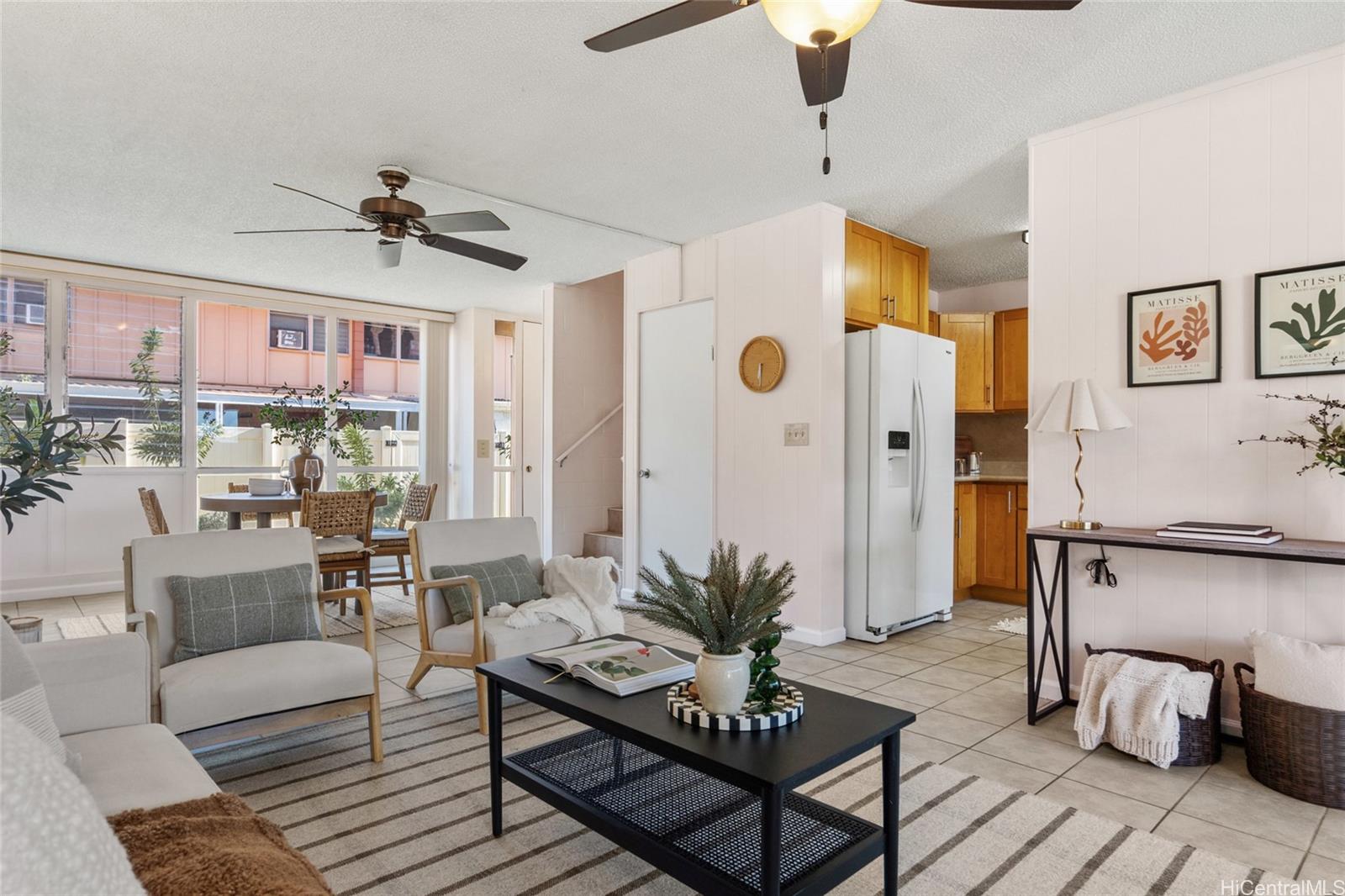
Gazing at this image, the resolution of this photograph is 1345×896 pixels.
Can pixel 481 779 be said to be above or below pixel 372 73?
below

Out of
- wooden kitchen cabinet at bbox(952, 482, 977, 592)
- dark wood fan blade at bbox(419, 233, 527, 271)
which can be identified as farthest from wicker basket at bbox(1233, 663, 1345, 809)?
dark wood fan blade at bbox(419, 233, 527, 271)

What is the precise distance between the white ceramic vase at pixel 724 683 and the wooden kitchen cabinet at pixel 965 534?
4.36m

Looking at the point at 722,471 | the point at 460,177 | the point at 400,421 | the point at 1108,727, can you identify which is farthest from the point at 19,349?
the point at 1108,727

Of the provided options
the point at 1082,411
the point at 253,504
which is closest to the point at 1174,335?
the point at 1082,411

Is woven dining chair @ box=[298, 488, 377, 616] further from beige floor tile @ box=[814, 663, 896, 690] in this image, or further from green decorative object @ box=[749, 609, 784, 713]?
green decorative object @ box=[749, 609, 784, 713]

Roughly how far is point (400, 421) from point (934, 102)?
6088mm

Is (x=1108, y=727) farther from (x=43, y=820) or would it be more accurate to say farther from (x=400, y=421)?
(x=400, y=421)

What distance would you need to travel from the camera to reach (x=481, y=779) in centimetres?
250

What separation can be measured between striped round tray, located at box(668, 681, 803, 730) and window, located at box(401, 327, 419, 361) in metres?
6.66

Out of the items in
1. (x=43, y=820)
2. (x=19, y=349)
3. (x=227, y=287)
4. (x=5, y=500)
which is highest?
(x=227, y=287)

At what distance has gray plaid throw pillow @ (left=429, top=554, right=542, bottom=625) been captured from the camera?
324 cm

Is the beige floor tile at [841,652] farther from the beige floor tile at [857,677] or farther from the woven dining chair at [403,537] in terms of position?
the woven dining chair at [403,537]

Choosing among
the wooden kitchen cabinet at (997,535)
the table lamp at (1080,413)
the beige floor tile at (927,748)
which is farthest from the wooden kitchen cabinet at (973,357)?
the beige floor tile at (927,748)

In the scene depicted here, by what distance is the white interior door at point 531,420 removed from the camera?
769cm
